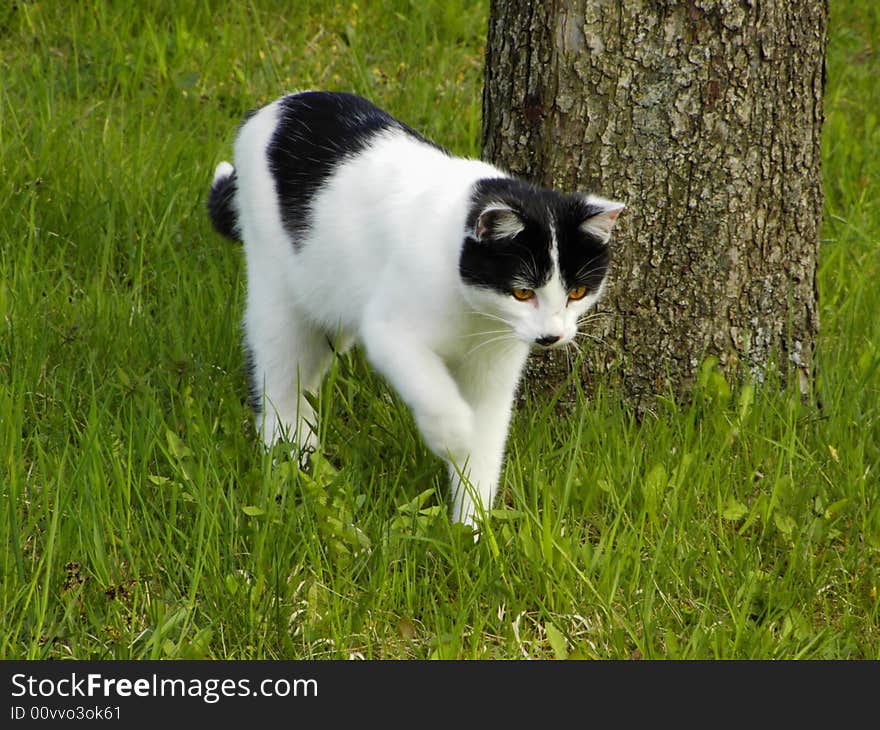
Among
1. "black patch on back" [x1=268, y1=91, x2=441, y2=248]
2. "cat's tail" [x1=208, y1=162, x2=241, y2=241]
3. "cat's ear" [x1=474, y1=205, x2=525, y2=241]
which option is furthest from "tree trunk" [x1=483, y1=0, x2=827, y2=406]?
"cat's tail" [x1=208, y1=162, x2=241, y2=241]

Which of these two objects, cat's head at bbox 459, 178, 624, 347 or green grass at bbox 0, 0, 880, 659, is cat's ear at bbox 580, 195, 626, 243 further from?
green grass at bbox 0, 0, 880, 659

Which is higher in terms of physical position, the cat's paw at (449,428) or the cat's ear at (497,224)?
the cat's ear at (497,224)

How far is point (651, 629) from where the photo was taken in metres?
2.60

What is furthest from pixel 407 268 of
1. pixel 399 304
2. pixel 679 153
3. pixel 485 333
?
pixel 679 153

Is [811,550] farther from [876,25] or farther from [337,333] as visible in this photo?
[876,25]

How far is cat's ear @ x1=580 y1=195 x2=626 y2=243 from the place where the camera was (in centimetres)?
278

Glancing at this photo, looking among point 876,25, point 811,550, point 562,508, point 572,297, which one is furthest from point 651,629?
point 876,25

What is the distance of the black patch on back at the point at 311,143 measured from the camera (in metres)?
3.34

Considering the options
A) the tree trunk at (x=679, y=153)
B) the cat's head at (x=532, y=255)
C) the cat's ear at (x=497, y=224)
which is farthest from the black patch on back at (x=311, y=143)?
the cat's ear at (x=497, y=224)

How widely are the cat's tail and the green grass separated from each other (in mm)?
206

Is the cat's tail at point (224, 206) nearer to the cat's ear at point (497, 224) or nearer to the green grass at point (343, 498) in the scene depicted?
the green grass at point (343, 498)

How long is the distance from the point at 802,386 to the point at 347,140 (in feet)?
5.37

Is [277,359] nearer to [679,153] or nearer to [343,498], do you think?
[343,498]

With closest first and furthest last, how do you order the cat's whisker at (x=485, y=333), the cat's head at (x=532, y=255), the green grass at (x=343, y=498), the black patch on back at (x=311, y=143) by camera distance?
1. the green grass at (x=343, y=498)
2. the cat's head at (x=532, y=255)
3. the cat's whisker at (x=485, y=333)
4. the black patch on back at (x=311, y=143)
